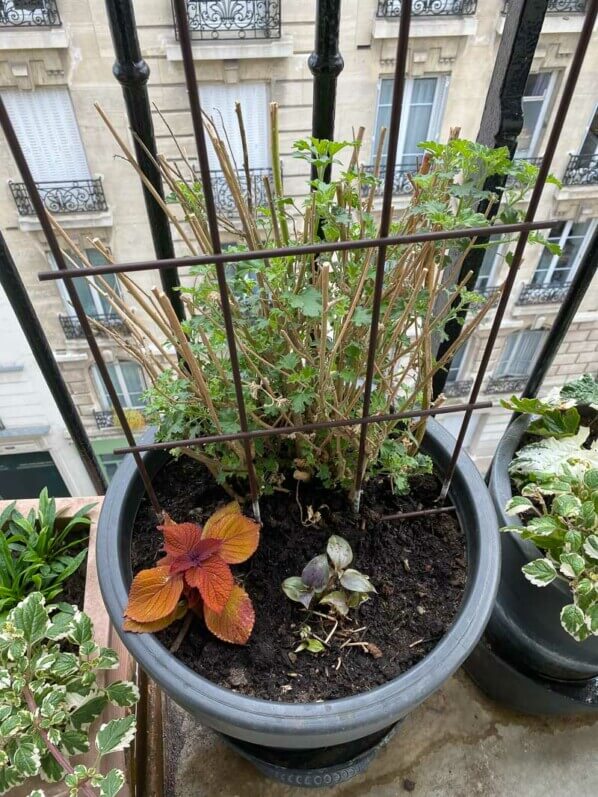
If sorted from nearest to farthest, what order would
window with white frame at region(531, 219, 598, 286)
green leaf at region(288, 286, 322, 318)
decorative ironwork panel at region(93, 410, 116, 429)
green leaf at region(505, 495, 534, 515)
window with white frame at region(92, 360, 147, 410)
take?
green leaf at region(288, 286, 322, 318)
green leaf at region(505, 495, 534, 515)
window with white frame at region(531, 219, 598, 286)
window with white frame at region(92, 360, 147, 410)
decorative ironwork panel at region(93, 410, 116, 429)

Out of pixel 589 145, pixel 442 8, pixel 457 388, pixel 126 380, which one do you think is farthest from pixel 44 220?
pixel 457 388

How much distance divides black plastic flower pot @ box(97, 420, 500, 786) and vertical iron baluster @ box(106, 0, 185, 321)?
348 millimetres

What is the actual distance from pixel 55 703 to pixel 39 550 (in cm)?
29

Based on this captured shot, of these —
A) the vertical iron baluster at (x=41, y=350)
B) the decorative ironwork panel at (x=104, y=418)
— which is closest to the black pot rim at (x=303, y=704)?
the vertical iron baluster at (x=41, y=350)

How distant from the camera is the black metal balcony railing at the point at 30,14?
2.41 m

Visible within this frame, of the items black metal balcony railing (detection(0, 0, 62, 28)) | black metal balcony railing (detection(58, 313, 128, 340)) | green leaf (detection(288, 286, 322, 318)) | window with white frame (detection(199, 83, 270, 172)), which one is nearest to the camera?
green leaf (detection(288, 286, 322, 318))

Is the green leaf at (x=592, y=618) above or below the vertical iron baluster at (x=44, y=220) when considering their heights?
below

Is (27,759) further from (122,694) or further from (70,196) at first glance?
(70,196)

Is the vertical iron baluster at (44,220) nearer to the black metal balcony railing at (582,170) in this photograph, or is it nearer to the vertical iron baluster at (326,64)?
the vertical iron baluster at (326,64)

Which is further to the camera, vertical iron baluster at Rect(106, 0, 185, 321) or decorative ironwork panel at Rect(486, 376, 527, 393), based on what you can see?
decorative ironwork panel at Rect(486, 376, 527, 393)

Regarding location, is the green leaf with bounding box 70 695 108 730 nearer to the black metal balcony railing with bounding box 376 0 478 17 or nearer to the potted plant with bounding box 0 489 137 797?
the potted plant with bounding box 0 489 137 797

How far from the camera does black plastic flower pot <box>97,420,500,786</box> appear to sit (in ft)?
2.06

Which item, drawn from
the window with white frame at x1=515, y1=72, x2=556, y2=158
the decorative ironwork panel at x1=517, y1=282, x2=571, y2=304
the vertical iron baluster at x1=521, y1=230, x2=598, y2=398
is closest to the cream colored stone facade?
the window with white frame at x1=515, y1=72, x2=556, y2=158

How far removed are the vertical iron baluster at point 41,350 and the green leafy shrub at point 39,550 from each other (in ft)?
0.41
